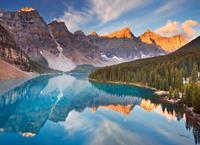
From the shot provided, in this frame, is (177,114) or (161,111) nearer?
(177,114)

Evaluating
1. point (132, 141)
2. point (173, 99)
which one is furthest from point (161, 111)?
point (132, 141)

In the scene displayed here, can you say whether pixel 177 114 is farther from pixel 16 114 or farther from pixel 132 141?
pixel 16 114

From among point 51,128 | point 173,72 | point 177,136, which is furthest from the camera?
point 173,72

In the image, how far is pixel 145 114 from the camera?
A: 8438 cm

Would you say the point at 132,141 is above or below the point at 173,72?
below

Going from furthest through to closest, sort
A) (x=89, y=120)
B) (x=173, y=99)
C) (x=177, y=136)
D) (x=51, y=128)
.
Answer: (x=173, y=99) → (x=89, y=120) → (x=51, y=128) → (x=177, y=136)

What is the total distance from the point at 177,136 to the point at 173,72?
325ft

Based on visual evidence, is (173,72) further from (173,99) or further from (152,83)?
(173,99)

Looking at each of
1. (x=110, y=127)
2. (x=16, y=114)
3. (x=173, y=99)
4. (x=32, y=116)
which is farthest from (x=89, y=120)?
(x=173, y=99)

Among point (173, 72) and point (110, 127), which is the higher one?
point (173, 72)

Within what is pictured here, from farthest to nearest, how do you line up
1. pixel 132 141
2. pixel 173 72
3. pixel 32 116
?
pixel 173 72
pixel 32 116
pixel 132 141

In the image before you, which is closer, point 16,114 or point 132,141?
point 132,141

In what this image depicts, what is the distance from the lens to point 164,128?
65.3 metres

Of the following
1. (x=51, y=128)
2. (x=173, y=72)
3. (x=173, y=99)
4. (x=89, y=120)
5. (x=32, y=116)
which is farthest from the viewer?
(x=173, y=72)
